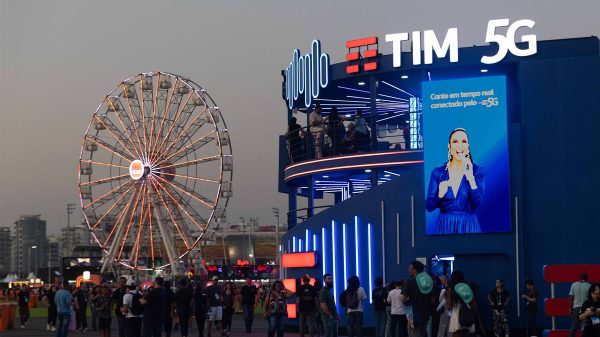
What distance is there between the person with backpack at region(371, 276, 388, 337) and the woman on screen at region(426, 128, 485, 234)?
8.47ft

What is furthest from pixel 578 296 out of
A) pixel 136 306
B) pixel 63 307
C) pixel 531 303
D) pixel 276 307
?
pixel 63 307

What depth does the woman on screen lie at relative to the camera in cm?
2658

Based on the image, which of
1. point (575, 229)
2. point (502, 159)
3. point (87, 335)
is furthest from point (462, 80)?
point (87, 335)

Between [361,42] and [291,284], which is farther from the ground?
[361,42]

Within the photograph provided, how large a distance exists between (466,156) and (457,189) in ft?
2.62

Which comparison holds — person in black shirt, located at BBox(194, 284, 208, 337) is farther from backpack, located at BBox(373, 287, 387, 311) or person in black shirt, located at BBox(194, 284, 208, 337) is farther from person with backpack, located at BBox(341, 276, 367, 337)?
person with backpack, located at BBox(341, 276, 367, 337)

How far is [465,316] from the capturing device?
1691cm

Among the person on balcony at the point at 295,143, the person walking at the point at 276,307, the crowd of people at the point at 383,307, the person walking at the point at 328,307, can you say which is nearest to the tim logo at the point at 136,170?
the person on balcony at the point at 295,143

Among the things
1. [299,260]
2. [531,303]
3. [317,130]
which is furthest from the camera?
[317,130]

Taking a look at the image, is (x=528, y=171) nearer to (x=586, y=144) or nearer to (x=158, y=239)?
(x=586, y=144)

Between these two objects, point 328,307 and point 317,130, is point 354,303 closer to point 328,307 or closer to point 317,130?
point 328,307

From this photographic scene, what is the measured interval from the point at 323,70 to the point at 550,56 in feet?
22.1

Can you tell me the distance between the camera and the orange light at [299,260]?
1277 inches

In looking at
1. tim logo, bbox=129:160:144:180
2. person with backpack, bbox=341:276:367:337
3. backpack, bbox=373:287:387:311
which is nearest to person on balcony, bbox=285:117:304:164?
backpack, bbox=373:287:387:311
